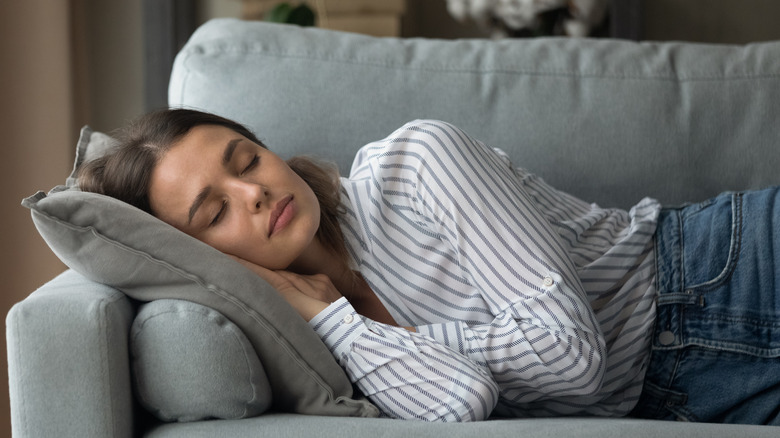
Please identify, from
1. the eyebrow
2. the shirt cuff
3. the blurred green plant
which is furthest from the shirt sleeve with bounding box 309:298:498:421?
the blurred green plant

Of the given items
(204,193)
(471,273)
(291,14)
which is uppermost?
(291,14)

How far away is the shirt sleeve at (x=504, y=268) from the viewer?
1117 millimetres

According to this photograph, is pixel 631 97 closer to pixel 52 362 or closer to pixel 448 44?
pixel 448 44

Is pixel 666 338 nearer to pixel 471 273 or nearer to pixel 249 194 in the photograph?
pixel 471 273

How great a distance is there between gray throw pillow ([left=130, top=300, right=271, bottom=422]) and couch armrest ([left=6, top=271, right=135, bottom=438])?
52mm

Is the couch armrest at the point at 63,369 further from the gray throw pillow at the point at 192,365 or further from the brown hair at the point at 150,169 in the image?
the brown hair at the point at 150,169

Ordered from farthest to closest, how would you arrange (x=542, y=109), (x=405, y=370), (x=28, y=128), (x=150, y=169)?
(x=28, y=128)
(x=542, y=109)
(x=150, y=169)
(x=405, y=370)

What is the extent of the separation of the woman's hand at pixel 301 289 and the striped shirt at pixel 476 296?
0.03 meters

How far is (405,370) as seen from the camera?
3.65 feet

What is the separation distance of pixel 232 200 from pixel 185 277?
0.58 feet

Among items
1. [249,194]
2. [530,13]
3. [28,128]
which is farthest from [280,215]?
[530,13]

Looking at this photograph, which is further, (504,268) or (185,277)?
(504,268)

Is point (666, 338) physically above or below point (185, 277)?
below

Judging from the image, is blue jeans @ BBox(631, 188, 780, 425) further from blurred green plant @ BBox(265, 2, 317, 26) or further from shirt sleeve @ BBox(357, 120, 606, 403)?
blurred green plant @ BBox(265, 2, 317, 26)
